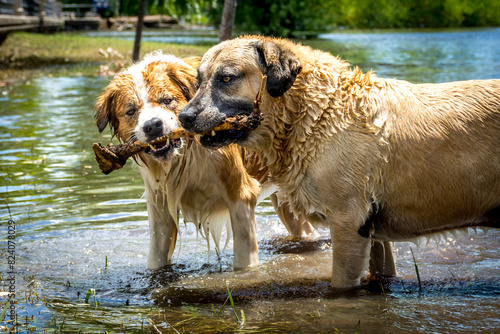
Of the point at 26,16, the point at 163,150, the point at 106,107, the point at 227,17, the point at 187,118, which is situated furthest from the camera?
the point at 26,16

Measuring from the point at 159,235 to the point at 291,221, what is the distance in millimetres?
1960

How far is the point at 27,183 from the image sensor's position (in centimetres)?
885

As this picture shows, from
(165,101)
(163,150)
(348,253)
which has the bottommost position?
(348,253)

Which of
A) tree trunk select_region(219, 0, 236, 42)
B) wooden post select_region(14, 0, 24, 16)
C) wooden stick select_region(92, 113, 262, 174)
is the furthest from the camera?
wooden post select_region(14, 0, 24, 16)

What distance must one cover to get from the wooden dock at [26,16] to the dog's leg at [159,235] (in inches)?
837

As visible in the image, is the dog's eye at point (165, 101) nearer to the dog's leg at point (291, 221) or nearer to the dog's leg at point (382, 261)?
the dog's leg at point (291, 221)

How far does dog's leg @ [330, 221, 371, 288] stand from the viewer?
16.3 feet

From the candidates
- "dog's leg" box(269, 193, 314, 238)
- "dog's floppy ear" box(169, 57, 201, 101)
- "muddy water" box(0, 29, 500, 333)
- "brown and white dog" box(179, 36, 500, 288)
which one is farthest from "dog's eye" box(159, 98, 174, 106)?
"dog's leg" box(269, 193, 314, 238)

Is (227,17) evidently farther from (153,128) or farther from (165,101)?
(153,128)

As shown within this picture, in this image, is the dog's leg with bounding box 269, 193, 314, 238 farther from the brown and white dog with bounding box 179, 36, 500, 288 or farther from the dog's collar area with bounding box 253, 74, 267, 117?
the dog's collar area with bounding box 253, 74, 267, 117

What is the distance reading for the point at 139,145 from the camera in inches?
214

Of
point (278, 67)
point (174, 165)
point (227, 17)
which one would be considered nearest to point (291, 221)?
point (174, 165)

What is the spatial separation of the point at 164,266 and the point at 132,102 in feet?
6.16

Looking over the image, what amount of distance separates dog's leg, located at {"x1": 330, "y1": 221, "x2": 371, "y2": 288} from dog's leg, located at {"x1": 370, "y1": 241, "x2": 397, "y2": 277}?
2.58 feet
